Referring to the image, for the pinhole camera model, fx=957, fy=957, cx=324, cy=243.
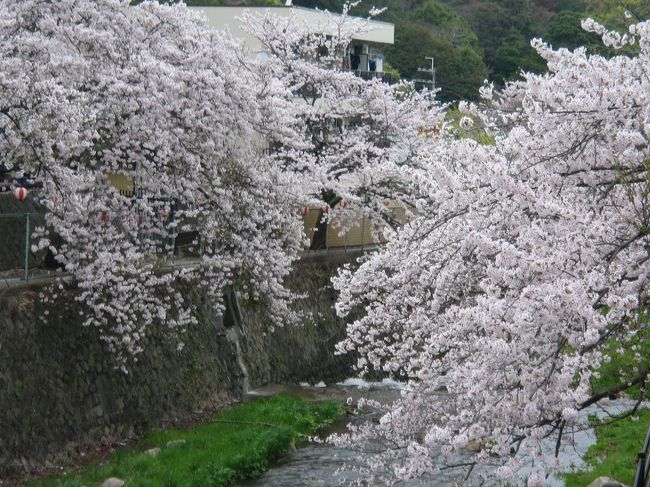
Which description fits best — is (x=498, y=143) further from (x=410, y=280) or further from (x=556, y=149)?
(x=410, y=280)

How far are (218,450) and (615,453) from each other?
591cm

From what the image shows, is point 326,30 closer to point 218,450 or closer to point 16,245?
point 16,245

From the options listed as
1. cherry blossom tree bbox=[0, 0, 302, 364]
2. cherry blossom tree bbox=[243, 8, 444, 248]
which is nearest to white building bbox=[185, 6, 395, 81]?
cherry blossom tree bbox=[243, 8, 444, 248]

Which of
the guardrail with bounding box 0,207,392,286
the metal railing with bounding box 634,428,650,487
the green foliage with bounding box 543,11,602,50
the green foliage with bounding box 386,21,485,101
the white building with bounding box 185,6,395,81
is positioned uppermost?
the green foliage with bounding box 543,11,602,50

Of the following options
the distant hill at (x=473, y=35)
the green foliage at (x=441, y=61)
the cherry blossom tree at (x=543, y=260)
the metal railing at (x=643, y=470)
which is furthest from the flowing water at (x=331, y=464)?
the green foliage at (x=441, y=61)

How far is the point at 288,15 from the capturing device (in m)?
29.9

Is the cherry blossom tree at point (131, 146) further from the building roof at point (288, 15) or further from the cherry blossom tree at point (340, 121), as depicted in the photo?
the building roof at point (288, 15)

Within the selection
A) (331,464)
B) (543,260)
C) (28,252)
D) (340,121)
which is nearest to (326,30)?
(340,121)

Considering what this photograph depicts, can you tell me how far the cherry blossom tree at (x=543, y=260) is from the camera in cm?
649

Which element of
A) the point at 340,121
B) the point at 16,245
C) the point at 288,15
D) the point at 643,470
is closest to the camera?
the point at 643,470

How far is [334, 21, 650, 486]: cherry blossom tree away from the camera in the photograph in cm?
649

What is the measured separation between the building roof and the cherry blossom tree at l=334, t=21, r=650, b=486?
18.6m

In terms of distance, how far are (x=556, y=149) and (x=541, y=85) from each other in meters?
0.68

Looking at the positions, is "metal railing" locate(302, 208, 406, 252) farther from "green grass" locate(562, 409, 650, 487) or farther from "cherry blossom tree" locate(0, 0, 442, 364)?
"green grass" locate(562, 409, 650, 487)
